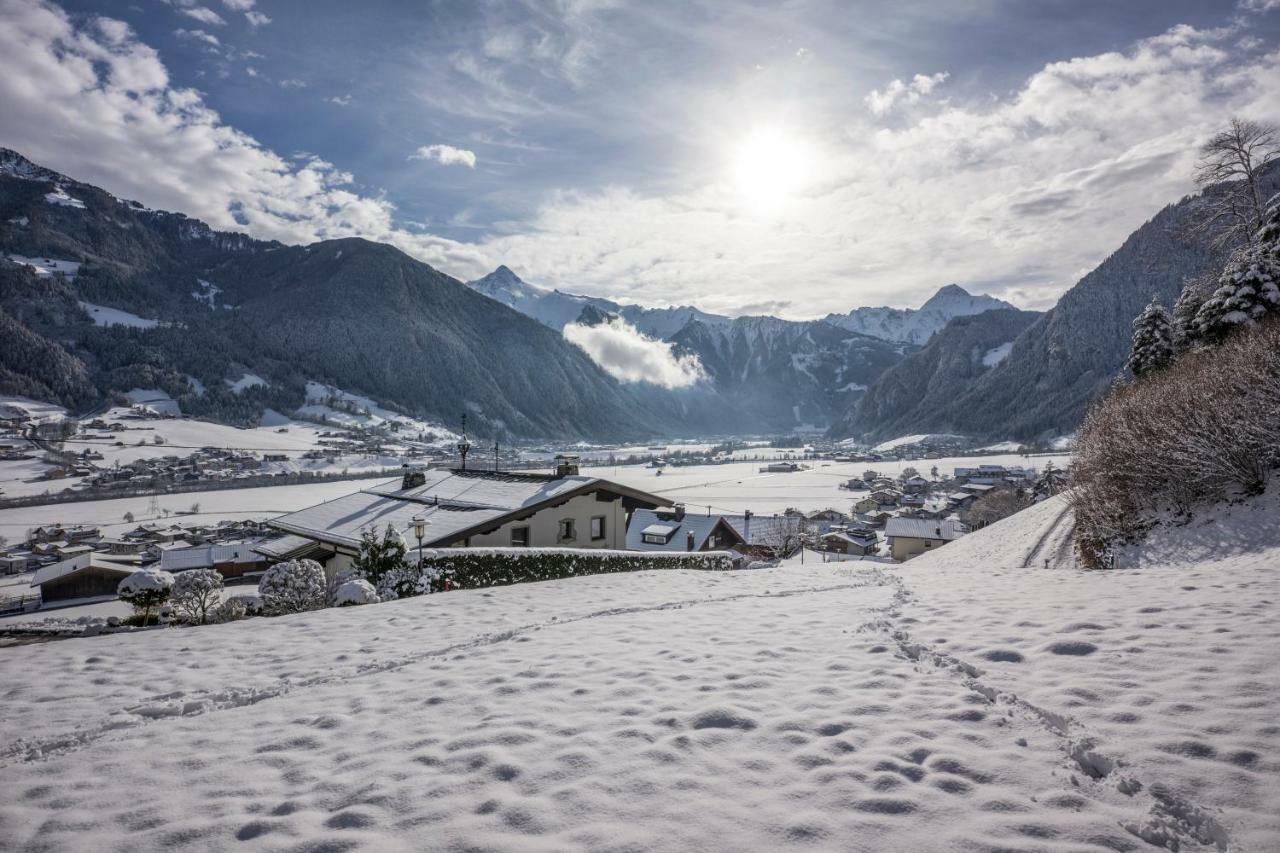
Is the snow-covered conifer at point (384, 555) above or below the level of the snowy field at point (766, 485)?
above

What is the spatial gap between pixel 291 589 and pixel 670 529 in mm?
25942

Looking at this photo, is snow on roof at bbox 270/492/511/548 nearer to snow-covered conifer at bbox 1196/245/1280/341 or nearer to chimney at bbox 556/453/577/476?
chimney at bbox 556/453/577/476

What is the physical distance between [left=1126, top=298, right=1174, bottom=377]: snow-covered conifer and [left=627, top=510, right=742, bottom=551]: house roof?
25340 mm

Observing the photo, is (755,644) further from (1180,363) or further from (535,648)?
(1180,363)

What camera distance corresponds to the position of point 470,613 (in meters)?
12.6

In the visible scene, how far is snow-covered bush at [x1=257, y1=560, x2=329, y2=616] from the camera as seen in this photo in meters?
14.5

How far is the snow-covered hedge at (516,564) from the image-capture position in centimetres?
1833

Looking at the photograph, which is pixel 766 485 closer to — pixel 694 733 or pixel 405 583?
pixel 405 583

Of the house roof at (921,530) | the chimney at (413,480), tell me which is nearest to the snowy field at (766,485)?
the house roof at (921,530)

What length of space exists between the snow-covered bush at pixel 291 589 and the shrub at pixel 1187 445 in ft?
71.9

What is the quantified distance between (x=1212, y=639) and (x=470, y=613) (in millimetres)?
12550

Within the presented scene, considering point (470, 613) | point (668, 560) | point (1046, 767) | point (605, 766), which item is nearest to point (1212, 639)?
point (1046, 767)

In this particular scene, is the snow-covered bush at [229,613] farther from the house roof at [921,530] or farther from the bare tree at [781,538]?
the house roof at [921,530]

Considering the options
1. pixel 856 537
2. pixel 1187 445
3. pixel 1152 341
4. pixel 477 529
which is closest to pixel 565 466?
pixel 477 529
